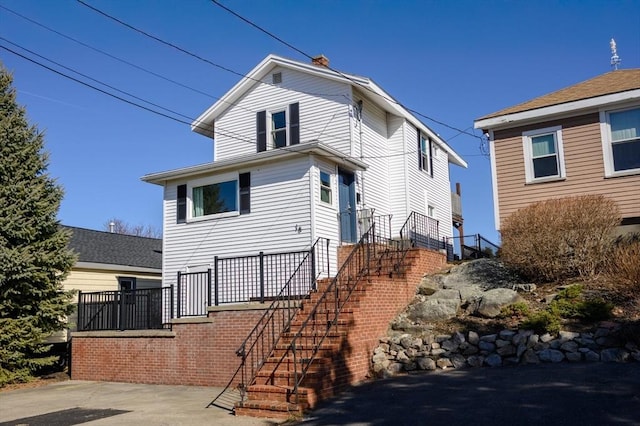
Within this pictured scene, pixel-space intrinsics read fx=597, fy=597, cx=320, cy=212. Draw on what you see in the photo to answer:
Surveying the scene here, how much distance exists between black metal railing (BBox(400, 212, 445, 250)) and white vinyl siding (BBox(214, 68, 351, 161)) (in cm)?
311

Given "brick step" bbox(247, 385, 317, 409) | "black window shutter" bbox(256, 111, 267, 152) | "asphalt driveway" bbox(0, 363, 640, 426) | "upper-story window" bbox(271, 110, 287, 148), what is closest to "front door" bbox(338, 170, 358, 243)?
"upper-story window" bbox(271, 110, 287, 148)

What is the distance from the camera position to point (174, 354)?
1437cm

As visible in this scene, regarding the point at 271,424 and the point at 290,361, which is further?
the point at 290,361

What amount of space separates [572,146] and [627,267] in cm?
526

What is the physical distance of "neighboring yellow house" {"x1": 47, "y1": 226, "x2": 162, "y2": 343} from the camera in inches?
833

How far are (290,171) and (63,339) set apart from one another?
10.1 m

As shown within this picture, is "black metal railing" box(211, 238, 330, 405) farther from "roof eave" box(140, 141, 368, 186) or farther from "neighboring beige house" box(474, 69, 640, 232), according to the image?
"neighboring beige house" box(474, 69, 640, 232)

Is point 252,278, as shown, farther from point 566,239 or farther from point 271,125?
point 566,239

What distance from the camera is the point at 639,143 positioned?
15.3 meters

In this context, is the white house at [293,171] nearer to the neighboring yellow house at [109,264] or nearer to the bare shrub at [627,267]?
the neighboring yellow house at [109,264]

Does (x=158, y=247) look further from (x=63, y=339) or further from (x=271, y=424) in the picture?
(x=271, y=424)

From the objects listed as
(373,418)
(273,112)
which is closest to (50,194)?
(273,112)

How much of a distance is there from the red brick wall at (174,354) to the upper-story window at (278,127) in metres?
8.07

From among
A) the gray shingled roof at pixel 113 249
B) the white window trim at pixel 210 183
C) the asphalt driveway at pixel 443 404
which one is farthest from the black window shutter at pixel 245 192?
the gray shingled roof at pixel 113 249
